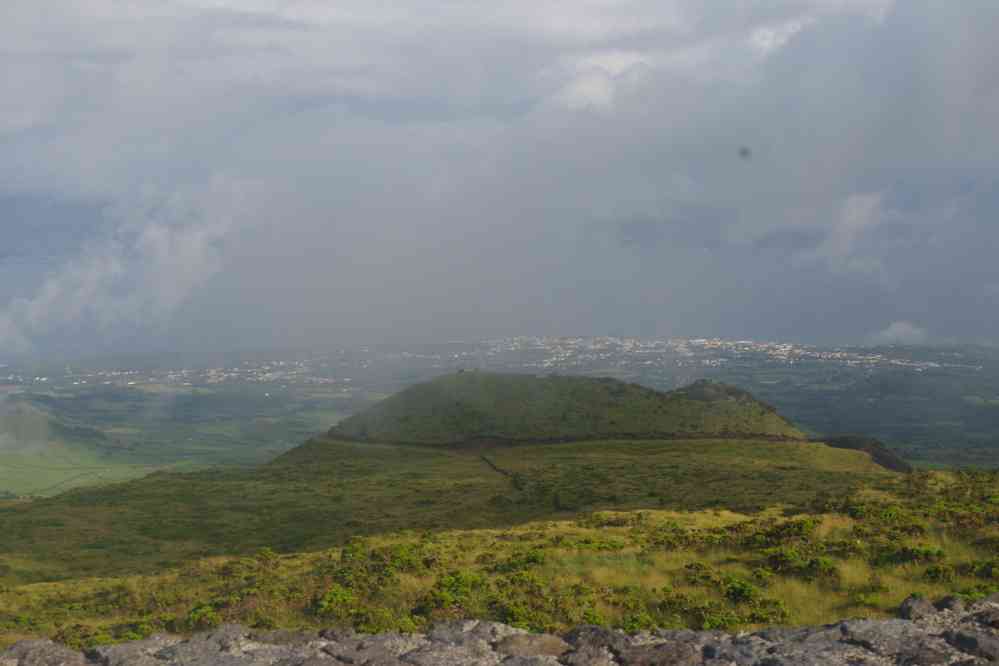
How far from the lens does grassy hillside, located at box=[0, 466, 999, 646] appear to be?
83.3 ft

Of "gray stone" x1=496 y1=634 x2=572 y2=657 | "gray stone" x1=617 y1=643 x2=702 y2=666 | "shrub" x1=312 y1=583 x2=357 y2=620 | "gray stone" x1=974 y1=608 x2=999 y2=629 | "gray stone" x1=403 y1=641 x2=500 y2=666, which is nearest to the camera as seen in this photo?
"gray stone" x1=617 y1=643 x2=702 y2=666

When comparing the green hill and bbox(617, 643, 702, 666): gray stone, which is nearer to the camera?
bbox(617, 643, 702, 666): gray stone

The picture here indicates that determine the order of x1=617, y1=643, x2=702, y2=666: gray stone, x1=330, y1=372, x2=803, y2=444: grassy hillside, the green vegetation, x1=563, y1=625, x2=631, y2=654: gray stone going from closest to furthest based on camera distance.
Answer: x1=617, y1=643, x2=702, y2=666: gray stone → x1=563, y1=625, x2=631, y2=654: gray stone → the green vegetation → x1=330, y1=372, x2=803, y2=444: grassy hillside

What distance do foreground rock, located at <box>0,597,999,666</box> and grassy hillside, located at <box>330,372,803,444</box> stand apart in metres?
114

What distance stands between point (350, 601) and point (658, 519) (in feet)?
75.0

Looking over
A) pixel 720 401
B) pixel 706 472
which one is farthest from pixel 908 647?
pixel 720 401

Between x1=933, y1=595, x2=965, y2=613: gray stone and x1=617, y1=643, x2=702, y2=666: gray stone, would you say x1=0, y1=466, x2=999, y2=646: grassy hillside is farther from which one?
x1=617, y1=643, x2=702, y2=666: gray stone

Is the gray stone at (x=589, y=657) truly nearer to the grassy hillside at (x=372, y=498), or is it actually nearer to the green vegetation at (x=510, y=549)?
the green vegetation at (x=510, y=549)

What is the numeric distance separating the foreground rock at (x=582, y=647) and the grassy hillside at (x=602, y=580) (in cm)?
202

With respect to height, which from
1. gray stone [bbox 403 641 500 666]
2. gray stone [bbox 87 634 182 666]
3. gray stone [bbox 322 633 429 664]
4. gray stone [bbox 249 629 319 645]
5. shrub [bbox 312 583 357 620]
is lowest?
shrub [bbox 312 583 357 620]

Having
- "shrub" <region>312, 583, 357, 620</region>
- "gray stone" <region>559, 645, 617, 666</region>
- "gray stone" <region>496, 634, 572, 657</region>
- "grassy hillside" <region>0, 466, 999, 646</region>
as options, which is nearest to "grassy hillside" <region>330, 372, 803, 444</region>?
"grassy hillside" <region>0, 466, 999, 646</region>

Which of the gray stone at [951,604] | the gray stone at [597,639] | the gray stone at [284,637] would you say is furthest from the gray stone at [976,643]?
the gray stone at [284,637]

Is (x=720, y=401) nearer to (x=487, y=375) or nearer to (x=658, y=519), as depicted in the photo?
(x=487, y=375)

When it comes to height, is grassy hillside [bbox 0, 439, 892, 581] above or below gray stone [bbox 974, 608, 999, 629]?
below
